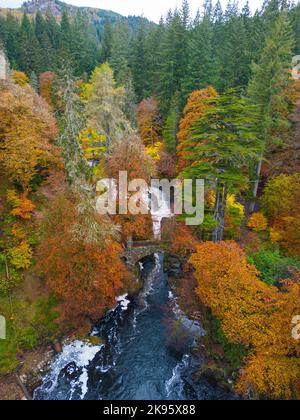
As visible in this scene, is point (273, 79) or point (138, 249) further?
point (138, 249)

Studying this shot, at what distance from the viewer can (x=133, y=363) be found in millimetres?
19031

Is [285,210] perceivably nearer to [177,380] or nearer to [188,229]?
[188,229]

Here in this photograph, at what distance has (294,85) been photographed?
27.1m

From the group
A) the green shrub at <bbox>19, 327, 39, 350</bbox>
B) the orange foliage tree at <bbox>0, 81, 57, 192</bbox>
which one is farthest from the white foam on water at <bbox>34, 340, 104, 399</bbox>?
the orange foliage tree at <bbox>0, 81, 57, 192</bbox>

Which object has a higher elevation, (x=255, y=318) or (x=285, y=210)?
(x=285, y=210)

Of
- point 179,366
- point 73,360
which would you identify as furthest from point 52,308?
point 179,366

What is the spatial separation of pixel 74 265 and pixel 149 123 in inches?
1129

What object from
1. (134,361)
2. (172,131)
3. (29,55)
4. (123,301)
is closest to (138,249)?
(123,301)

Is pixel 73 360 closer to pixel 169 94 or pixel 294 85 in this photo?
pixel 294 85

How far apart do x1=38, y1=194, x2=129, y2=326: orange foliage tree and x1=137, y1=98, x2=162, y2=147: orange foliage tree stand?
2386 centimetres

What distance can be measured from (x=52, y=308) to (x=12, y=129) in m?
15.3

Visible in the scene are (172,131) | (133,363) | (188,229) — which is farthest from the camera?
(172,131)

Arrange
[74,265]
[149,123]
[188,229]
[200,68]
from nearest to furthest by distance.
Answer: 1. [74,265]
2. [188,229]
3. [200,68]
4. [149,123]

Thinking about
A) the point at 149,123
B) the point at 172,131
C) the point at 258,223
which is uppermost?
the point at 149,123
